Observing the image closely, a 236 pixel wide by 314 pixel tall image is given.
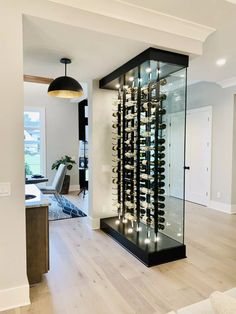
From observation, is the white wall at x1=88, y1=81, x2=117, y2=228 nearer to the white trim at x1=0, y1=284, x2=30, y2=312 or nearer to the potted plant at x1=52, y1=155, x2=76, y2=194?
the white trim at x1=0, y1=284, x2=30, y2=312

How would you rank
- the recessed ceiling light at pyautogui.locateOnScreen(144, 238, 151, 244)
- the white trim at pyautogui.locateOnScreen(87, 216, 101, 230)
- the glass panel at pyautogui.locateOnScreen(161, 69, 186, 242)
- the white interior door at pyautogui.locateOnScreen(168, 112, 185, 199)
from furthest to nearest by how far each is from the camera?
the white trim at pyautogui.locateOnScreen(87, 216, 101, 230) → the white interior door at pyautogui.locateOnScreen(168, 112, 185, 199) → the glass panel at pyautogui.locateOnScreen(161, 69, 186, 242) → the recessed ceiling light at pyautogui.locateOnScreen(144, 238, 151, 244)

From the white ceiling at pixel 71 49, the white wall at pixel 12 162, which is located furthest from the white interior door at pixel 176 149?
the white wall at pixel 12 162

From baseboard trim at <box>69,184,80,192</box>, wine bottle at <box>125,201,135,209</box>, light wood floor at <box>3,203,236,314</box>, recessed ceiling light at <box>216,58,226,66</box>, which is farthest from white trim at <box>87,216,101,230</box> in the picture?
baseboard trim at <box>69,184,80,192</box>

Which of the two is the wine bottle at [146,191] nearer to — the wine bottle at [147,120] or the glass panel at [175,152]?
the glass panel at [175,152]

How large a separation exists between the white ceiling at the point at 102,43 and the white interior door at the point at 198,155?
2.01m

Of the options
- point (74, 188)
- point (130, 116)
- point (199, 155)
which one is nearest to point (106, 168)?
point (130, 116)

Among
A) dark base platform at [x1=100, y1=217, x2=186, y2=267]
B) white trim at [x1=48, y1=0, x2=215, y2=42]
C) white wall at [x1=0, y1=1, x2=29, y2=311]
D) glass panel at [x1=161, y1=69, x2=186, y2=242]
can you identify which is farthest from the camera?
glass panel at [x1=161, y1=69, x2=186, y2=242]

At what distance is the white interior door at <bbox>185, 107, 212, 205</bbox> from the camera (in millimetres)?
5621

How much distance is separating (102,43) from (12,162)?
1.61m

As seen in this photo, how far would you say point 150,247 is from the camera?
3035 millimetres

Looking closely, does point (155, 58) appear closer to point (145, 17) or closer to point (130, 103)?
point (145, 17)

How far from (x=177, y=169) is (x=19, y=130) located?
2.26m

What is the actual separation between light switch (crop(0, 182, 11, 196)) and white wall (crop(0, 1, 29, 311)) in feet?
0.09

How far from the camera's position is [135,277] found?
2604 mm
